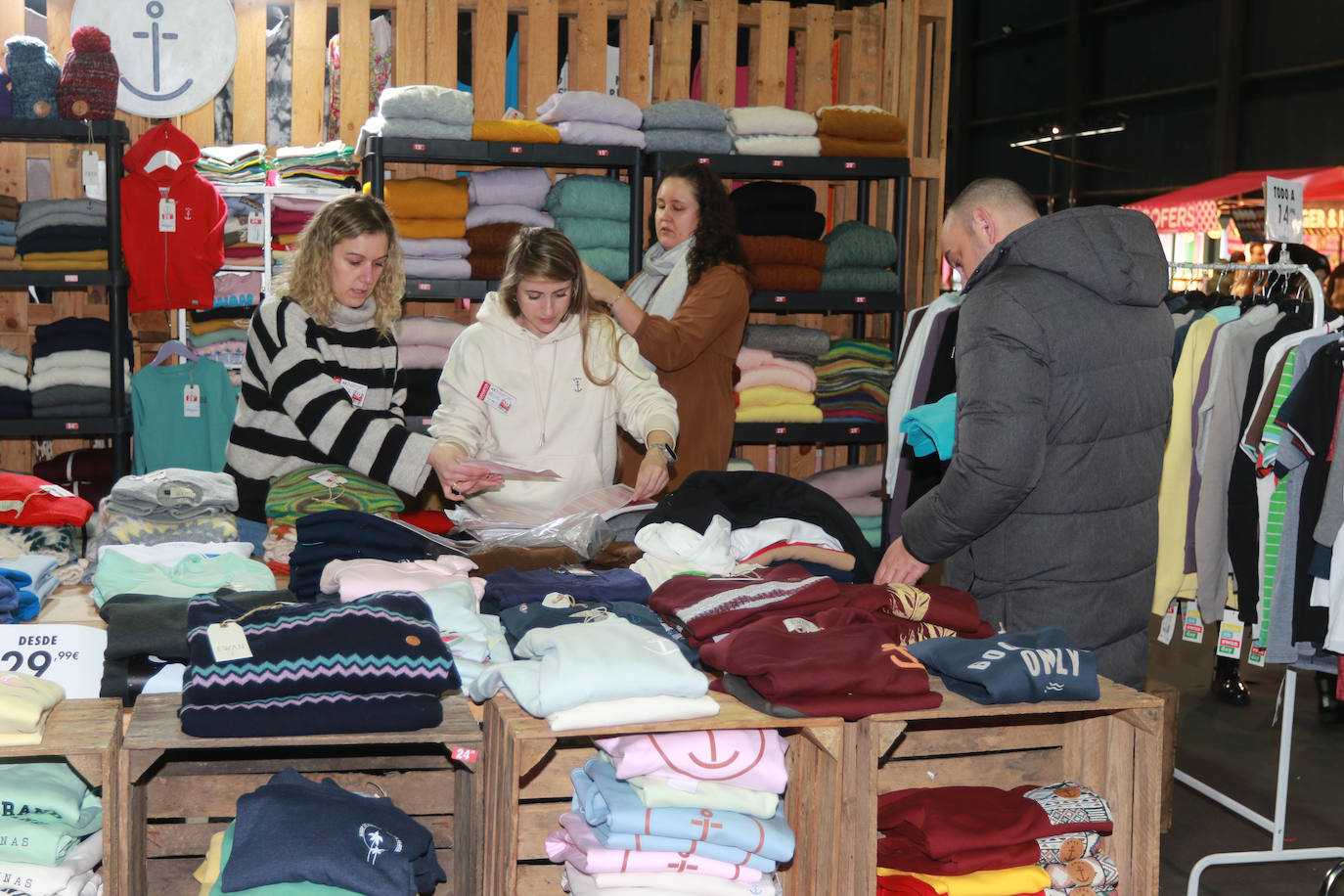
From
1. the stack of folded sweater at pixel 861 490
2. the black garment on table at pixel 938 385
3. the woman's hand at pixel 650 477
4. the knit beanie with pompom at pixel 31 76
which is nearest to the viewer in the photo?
the woman's hand at pixel 650 477

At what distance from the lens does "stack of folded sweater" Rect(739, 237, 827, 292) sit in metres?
5.54

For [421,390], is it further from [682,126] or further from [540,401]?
[540,401]

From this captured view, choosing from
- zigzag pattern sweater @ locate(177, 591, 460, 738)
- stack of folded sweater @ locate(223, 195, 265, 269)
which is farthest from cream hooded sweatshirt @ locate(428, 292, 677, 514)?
stack of folded sweater @ locate(223, 195, 265, 269)

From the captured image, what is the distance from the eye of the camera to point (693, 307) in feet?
14.4

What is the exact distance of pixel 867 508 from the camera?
5926 millimetres

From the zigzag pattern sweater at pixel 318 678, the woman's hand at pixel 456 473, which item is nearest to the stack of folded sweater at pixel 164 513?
the woman's hand at pixel 456 473

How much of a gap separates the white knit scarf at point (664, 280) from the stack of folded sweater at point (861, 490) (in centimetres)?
158

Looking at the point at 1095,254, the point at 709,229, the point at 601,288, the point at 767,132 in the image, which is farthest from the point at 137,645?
the point at 767,132

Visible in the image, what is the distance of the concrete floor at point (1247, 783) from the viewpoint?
3742 millimetres

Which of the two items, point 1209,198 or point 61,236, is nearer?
point 61,236

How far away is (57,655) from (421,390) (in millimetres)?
3133

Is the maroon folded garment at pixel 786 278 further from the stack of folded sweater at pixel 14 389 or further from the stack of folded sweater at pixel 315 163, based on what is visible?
the stack of folded sweater at pixel 14 389

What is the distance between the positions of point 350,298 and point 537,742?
1660 millimetres

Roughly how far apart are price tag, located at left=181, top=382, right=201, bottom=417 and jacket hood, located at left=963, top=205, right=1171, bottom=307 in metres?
3.61
